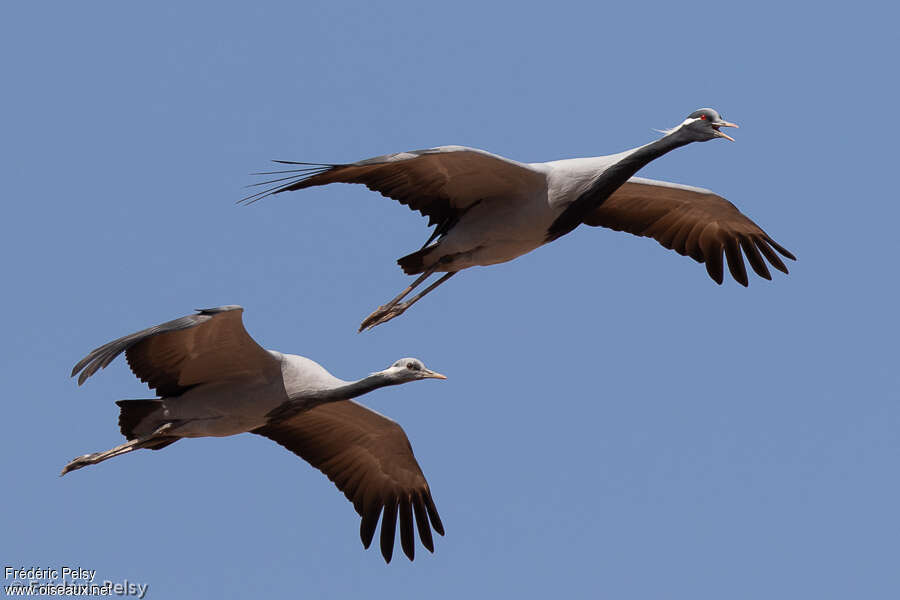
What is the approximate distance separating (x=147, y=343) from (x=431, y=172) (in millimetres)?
3440

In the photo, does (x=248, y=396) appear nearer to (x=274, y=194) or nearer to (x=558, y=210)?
(x=274, y=194)

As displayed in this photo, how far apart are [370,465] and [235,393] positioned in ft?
7.54

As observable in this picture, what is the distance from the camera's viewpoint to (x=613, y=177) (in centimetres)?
1705

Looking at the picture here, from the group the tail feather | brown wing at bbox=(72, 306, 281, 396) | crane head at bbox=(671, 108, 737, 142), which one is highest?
crane head at bbox=(671, 108, 737, 142)

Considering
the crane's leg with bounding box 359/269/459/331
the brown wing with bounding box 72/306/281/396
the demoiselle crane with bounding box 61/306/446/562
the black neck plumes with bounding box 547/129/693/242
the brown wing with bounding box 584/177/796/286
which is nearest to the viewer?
the brown wing with bounding box 72/306/281/396

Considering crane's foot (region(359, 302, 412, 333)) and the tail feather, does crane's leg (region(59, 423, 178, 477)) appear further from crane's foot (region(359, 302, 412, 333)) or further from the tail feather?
crane's foot (region(359, 302, 412, 333))

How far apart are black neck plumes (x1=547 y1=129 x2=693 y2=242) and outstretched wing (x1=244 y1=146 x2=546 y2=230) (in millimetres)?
438

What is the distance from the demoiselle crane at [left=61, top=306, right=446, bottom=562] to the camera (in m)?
16.7

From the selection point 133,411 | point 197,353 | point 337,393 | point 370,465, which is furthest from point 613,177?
point 133,411

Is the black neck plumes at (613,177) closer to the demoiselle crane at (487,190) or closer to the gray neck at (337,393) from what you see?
the demoiselle crane at (487,190)

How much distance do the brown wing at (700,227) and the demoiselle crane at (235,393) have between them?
12.3ft

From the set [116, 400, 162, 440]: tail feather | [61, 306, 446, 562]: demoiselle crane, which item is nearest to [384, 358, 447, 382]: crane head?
[61, 306, 446, 562]: demoiselle crane

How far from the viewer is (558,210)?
56.5 ft

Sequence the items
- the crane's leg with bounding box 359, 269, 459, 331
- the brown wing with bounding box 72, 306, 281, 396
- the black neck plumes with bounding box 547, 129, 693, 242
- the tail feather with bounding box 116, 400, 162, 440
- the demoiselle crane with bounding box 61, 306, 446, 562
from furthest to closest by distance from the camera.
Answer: the crane's leg with bounding box 359, 269, 459, 331, the tail feather with bounding box 116, 400, 162, 440, the black neck plumes with bounding box 547, 129, 693, 242, the demoiselle crane with bounding box 61, 306, 446, 562, the brown wing with bounding box 72, 306, 281, 396
